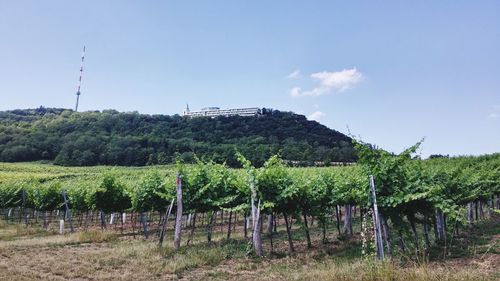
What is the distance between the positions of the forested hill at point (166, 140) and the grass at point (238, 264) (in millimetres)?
38070

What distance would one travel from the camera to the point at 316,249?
1270 cm

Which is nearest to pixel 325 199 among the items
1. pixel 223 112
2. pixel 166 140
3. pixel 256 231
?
pixel 256 231

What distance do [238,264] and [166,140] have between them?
2538 inches

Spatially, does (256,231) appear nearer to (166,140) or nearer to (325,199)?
(325,199)

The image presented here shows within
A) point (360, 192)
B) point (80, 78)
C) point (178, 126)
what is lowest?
point (360, 192)

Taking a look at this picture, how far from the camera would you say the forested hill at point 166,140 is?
62.4m

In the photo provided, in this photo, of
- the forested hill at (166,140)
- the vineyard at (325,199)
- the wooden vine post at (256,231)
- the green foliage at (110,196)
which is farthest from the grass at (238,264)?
the forested hill at (166,140)

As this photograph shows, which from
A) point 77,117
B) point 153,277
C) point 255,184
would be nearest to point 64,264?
point 153,277

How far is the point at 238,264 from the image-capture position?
10281mm

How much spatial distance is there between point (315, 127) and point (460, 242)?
7718 cm

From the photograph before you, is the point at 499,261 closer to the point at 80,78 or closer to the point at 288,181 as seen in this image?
the point at 288,181

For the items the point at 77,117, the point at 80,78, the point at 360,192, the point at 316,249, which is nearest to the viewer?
the point at 360,192

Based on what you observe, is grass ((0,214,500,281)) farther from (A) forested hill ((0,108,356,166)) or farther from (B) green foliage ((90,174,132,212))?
(A) forested hill ((0,108,356,166))

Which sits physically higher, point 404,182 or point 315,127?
point 315,127
